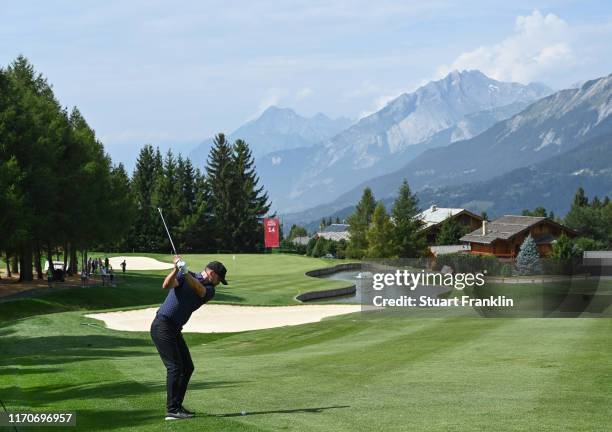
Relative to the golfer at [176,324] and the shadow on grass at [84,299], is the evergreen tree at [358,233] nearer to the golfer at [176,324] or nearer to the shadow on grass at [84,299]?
the shadow on grass at [84,299]

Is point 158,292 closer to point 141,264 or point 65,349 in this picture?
point 65,349

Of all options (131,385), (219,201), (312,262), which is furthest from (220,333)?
(219,201)

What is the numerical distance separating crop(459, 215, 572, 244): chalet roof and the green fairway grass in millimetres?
101229

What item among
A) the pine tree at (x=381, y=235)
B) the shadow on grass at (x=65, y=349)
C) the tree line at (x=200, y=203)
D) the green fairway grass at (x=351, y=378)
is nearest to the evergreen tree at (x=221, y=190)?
the tree line at (x=200, y=203)

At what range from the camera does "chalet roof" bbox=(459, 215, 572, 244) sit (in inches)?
5266

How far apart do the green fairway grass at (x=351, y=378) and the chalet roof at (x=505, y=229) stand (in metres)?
101

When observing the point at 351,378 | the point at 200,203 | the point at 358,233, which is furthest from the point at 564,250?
the point at 351,378

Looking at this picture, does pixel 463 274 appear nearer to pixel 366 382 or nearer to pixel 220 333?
pixel 220 333

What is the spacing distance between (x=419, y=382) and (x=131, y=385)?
605cm

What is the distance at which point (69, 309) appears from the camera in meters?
49.3

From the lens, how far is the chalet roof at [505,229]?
439ft

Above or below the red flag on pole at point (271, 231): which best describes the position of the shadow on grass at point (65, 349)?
below

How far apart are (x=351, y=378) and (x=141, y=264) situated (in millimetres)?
81856

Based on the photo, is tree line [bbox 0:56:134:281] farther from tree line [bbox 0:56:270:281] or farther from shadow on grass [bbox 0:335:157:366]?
shadow on grass [bbox 0:335:157:366]
